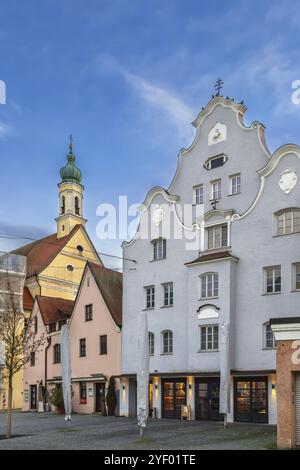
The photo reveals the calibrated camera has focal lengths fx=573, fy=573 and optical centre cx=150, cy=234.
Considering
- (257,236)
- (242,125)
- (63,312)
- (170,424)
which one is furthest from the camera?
(63,312)

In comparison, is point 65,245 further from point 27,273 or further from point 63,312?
point 63,312

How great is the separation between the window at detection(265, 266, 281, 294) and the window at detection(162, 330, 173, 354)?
23.7 ft

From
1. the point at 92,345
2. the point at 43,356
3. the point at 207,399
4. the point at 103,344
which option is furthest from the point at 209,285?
the point at 43,356

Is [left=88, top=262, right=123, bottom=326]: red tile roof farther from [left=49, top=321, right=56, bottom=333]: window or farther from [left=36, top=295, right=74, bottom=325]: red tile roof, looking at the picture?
[left=49, top=321, right=56, bottom=333]: window

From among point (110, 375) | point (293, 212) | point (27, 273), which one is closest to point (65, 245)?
point (27, 273)

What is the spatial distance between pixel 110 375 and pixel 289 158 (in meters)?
18.1

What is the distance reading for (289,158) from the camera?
30891 millimetres

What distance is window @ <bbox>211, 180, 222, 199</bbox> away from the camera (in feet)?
111

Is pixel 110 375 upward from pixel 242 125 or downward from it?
downward

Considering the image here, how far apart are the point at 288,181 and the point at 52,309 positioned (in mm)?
24599

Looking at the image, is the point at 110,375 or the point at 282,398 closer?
the point at 282,398

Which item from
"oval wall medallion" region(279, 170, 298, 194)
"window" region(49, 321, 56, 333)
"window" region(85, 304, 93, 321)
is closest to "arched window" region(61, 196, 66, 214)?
"window" region(49, 321, 56, 333)

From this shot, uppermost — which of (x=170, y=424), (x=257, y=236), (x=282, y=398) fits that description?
(x=257, y=236)

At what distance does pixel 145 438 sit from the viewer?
22.4 metres
